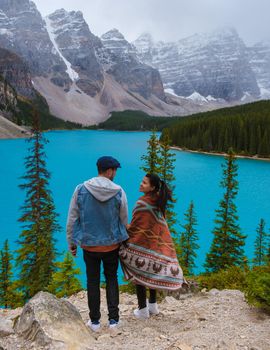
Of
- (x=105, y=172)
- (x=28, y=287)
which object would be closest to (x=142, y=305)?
(x=105, y=172)

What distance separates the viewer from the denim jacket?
6.10 m

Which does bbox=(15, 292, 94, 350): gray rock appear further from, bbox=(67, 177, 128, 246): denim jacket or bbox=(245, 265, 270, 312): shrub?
bbox=(245, 265, 270, 312): shrub

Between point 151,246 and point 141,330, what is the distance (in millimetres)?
1464

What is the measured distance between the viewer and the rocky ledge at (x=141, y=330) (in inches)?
213

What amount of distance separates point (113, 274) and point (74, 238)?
1008mm

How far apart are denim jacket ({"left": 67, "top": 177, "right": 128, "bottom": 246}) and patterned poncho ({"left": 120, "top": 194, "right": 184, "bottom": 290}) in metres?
0.39

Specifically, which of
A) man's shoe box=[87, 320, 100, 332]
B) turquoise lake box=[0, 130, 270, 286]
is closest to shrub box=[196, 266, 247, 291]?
man's shoe box=[87, 320, 100, 332]

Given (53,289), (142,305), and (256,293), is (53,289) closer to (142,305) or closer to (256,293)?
(142,305)

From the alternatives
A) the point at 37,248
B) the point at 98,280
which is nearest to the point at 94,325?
the point at 98,280

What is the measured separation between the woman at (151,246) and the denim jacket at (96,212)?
0.39m

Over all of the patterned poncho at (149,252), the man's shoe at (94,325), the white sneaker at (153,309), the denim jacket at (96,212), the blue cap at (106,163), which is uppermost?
the blue cap at (106,163)

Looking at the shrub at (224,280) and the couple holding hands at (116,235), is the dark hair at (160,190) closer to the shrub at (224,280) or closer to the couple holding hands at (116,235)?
the couple holding hands at (116,235)

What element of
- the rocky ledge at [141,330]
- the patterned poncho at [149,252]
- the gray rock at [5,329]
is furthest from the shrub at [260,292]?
the gray rock at [5,329]

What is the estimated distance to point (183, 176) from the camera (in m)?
61.5
